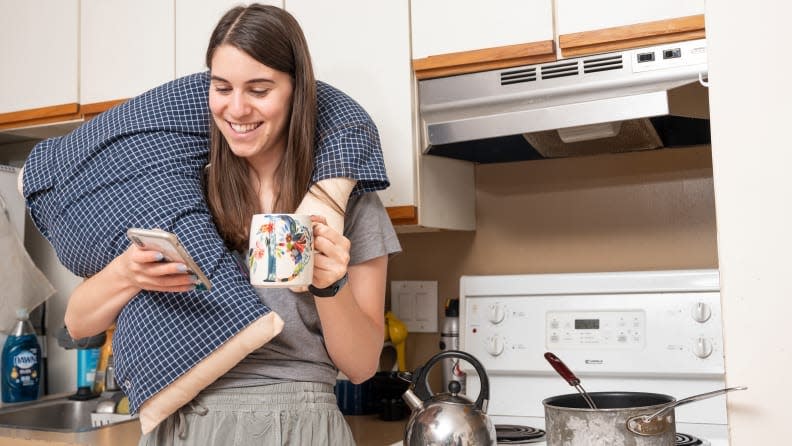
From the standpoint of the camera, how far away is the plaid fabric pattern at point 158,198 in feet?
3.89

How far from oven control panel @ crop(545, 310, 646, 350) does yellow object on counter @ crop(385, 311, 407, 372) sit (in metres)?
0.38

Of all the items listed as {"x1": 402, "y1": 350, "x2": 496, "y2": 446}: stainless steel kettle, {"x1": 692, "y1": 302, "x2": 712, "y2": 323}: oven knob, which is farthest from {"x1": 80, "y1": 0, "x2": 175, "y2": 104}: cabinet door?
{"x1": 692, "y1": 302, "x2": 712, "y2": 323}: oven knob

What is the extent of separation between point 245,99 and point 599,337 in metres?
0.94

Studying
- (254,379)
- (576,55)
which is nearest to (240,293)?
(254,379)

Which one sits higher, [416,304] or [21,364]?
[416,304]

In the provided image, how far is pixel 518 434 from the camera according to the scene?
1.53 meters

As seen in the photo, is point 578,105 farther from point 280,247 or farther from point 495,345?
point 280,247

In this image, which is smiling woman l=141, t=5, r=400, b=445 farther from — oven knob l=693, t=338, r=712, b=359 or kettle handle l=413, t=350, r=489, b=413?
oven knob l=693, t=338, r=712, b=359

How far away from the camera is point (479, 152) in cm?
184

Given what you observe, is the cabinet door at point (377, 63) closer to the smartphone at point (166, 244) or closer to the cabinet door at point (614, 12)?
the cabinet door at point (614, 12)

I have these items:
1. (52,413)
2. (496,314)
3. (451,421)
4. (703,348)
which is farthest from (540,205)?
(52,413)

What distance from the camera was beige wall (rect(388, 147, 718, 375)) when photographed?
5.86 feet

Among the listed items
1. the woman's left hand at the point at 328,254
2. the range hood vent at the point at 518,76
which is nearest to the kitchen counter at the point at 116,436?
the woman's left hand at the point at 328,254

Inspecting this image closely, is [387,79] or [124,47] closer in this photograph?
[387,79]
